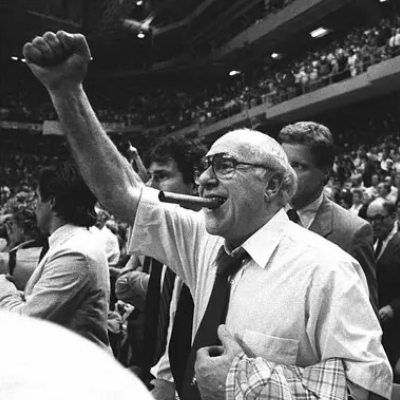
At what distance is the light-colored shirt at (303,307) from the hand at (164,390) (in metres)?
0.53

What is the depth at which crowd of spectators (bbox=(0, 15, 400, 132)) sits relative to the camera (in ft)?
52.2

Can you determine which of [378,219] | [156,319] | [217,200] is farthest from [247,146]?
[378,219]

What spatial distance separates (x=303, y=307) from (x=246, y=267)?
0.69 feet

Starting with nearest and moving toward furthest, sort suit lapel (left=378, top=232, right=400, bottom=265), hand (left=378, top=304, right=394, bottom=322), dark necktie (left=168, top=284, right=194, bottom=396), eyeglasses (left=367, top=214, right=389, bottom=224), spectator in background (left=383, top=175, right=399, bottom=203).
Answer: dark necktie (left=168, top=284, right=194, bottom=396), hand (left=378, top=304, right=394, bottom=322), suit lapel (left=378, top=232, right=400, bottom=265), eyeglasses (left=367, top=214, right=389, bottom=224), spectator in background (left=383, top=175, right=399, bottom=203)

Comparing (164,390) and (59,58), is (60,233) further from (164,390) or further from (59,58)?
(59,58)

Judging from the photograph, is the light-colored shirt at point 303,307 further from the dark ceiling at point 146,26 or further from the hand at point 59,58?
the dark ceiling at point 146,26

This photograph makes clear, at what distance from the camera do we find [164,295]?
235 cm

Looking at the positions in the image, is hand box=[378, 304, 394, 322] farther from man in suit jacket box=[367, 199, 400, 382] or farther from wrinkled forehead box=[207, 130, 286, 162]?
wrinkled forehead box=[207, 130, 286, 162]

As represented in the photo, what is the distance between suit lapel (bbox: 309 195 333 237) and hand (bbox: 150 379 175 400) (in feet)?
2.63

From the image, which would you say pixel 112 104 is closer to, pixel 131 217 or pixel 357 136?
pixel 357 136

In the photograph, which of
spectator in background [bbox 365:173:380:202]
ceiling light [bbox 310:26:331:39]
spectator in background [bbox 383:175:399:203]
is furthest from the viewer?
ceiling light [bbox 310:26:331:39]

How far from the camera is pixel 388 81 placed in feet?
50.7

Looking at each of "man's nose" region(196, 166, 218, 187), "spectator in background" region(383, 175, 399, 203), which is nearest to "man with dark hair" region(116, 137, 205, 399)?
"man's nose" region(196, 166, 218, 187)

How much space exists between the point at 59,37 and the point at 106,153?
13.5 inches
